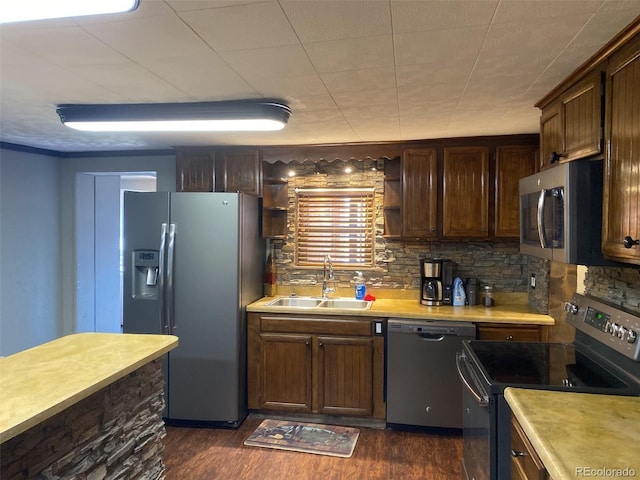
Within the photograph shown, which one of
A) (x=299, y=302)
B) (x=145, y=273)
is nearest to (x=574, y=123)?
(x=299, y=302)

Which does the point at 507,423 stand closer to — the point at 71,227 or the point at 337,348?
the point at 337,348

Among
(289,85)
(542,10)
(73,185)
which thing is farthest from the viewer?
(73,185)

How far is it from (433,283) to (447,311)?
32 cm

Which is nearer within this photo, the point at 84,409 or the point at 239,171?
the point at 84,409

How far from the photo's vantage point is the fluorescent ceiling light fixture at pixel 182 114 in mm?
2348

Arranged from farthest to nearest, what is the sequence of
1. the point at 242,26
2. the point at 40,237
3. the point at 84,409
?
the point at 40,237, the point at 84,409, the point at 242,26

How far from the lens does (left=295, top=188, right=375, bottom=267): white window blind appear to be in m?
3.79

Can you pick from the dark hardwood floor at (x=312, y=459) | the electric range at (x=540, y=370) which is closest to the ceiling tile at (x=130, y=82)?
the electric range at (x=540, y=370)

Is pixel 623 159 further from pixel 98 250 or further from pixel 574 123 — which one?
pixel 98 250

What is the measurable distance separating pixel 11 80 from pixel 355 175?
99.5 inches

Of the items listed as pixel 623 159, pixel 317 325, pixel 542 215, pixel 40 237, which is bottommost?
pixel 317 325

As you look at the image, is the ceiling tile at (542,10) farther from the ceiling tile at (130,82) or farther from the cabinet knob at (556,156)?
the ceiling tile at (130,82)

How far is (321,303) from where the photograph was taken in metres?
3.62

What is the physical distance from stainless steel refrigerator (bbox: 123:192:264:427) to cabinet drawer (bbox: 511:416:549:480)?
210 centimetres
